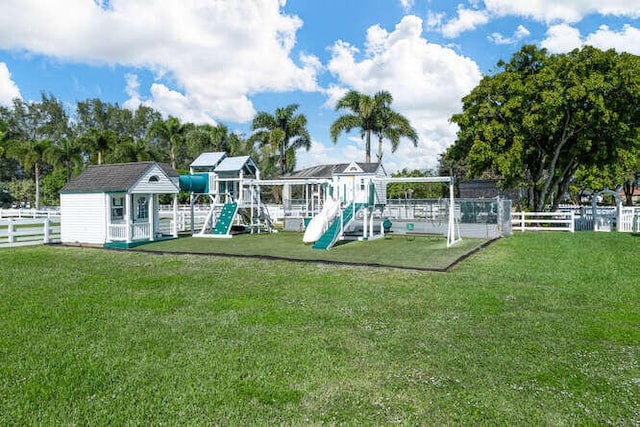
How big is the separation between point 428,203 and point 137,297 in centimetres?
1720

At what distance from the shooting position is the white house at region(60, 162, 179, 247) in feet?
52.9

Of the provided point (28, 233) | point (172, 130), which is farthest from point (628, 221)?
point (172, 130)

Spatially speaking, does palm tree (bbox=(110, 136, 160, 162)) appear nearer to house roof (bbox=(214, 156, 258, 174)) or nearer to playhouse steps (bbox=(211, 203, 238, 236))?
house roof (bbox=(214, 156, 258, 174))

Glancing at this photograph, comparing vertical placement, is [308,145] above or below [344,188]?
above

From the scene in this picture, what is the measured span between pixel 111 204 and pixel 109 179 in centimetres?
95

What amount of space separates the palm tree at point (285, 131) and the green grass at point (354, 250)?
20.4 metres

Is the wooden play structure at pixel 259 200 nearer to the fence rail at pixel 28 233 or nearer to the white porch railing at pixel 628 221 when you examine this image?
the fence rail at pixel 28 233

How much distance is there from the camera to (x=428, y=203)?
22.2 meters

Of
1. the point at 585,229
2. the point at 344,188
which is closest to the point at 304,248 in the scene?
the point at 344,188

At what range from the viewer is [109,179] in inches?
654

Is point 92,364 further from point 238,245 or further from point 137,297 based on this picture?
point 238,245

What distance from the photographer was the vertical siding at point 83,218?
643 inches

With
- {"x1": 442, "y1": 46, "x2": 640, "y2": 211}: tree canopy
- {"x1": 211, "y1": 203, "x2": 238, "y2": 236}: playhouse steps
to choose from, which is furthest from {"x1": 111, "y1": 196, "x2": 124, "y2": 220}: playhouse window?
{"x1": 442, "y1": 46, "x2": 640, "y2": 211}: tree canopy

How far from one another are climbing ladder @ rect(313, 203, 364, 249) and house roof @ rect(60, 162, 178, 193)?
7.25 meters
